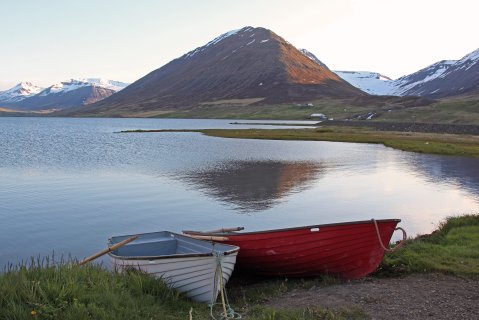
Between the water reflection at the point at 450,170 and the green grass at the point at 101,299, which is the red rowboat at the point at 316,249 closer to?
the green grass at the point at 101,299

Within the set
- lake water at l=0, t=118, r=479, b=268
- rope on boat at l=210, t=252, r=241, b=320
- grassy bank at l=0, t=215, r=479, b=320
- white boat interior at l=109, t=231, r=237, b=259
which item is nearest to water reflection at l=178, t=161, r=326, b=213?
lake water at l=0, t=118, r=479, b=268

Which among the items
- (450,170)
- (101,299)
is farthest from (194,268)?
(450,170)

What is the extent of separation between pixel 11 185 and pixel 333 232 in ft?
94.8

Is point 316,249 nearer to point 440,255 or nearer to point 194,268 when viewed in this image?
point 194,268

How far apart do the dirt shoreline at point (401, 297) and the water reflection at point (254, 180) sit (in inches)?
555

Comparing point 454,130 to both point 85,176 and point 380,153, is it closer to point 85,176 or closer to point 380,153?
point 380,153

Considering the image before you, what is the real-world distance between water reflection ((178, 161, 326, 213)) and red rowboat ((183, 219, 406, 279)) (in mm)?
12778

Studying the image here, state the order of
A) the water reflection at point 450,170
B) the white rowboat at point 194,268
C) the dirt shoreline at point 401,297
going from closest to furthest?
the dirt shoreline at point 401,297, the white rowboat at point 194,268, the water reflection at point 450,170

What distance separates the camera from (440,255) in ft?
54.5

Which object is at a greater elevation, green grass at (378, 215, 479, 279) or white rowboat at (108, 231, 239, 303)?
white rowboat at (108, 231, 239, 303)

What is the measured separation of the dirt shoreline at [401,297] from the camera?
11.8m

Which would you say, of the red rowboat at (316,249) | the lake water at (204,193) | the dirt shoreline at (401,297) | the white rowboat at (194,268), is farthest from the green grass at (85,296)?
the lake water at (204,193)

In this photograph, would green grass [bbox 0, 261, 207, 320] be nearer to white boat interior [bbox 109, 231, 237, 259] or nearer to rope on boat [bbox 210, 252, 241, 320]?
rope on boat [bbox 210, 252, 241, 320]

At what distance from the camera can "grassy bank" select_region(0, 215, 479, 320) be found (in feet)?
33.4
